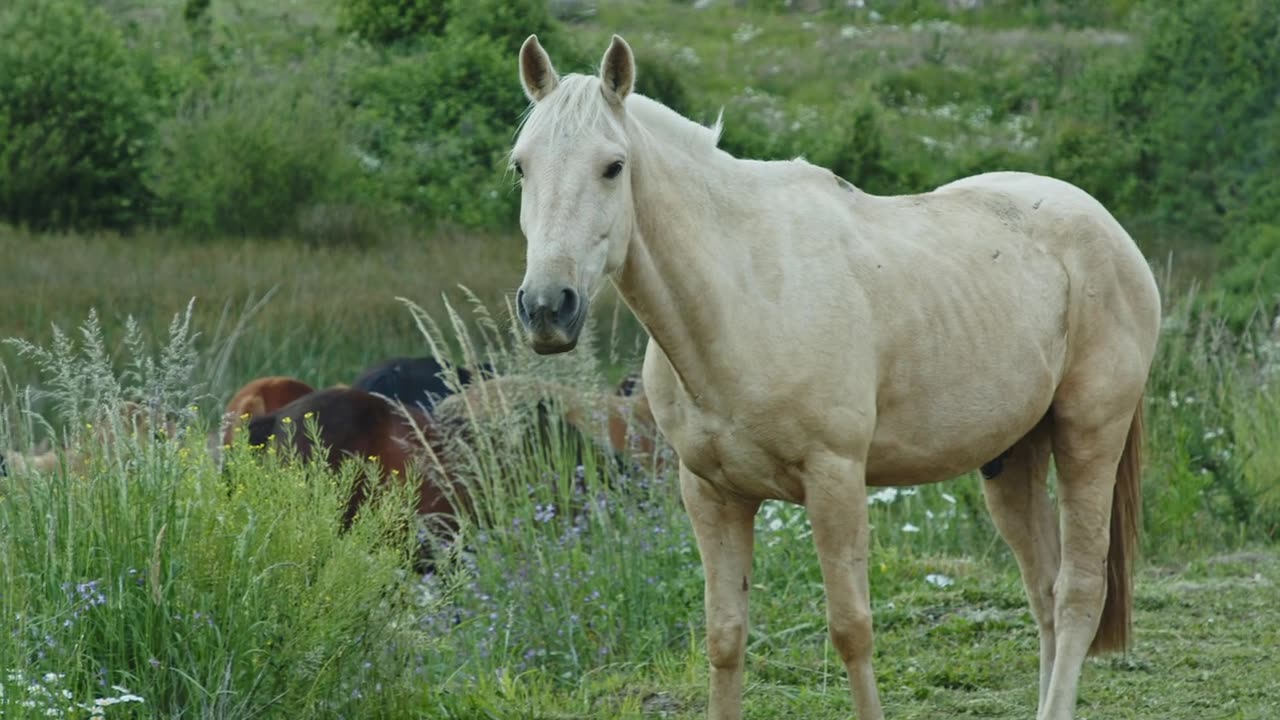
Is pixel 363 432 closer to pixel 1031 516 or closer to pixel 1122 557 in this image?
pixel 1031 516

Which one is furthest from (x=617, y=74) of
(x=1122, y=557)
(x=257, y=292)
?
(x=257, y=292)

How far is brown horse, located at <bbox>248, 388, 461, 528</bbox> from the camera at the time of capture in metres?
6.41

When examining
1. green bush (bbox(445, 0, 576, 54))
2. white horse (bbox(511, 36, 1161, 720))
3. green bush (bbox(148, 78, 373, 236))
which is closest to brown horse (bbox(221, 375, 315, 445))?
white horse (bbox(511, 36, 1161, 720))

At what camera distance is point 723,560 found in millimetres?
4152

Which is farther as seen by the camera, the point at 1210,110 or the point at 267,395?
the point at 1210,110

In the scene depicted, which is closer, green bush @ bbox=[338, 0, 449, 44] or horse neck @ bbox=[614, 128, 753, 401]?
horse neck @ bbox=[614, 128, 753, 401]

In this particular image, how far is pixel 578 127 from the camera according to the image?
3545 millimetres

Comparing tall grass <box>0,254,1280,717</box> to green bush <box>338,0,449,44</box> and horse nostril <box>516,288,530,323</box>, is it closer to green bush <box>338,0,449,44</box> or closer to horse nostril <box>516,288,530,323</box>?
horse nostril <box>516,288,530,323</box>

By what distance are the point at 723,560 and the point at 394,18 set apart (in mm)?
22047

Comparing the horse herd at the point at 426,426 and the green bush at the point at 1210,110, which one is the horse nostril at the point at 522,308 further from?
the green bush at the point at 1210,110

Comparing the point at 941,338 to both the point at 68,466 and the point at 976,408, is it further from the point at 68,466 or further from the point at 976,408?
the point at 68,466

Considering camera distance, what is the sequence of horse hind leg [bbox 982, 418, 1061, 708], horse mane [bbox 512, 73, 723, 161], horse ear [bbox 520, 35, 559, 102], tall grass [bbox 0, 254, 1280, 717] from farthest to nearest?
horse hind leg [bbox 982, 418, 1061, 708] → tall grass [bbox 0, 254, 1280, 717] → horse ear [bbox 520, 35, 559, 102] → horse mane [bbox 512, 73, 723, 161]

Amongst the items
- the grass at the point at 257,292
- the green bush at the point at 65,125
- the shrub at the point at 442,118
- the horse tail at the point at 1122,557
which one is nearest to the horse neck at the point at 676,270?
the horse tail at the point at 1122,557

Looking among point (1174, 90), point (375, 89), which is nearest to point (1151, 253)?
point (1174, 90)
